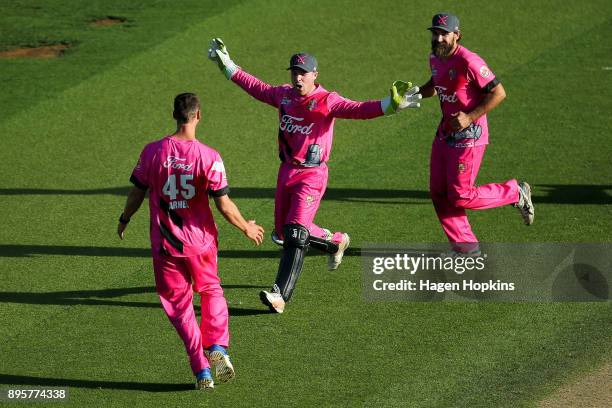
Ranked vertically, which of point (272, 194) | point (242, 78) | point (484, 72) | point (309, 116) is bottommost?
point (272, 194)

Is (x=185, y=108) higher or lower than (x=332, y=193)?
higher

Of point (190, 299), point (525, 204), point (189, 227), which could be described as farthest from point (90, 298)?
point (525, 204)

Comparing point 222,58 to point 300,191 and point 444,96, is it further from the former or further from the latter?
point 444,96

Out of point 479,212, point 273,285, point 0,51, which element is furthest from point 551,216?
point 0,51

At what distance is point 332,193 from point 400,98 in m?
3.59

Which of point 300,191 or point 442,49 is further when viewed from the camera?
point 442,49

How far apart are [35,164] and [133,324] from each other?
17.0ft

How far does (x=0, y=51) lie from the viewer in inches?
760

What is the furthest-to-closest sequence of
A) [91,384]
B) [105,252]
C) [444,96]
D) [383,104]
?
[105,252] → [444,96] → [383,104] → [91,384]

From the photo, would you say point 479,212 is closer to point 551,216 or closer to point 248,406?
point 551,216

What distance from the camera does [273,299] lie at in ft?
35.4

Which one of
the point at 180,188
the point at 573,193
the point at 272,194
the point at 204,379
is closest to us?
the point at 180,188

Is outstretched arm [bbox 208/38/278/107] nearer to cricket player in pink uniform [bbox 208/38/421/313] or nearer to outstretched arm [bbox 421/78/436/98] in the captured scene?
cricket player in pink uniform [bbox 208/38/421/313]

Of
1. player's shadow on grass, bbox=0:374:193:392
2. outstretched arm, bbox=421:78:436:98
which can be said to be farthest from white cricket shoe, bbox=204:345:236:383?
outstretched arm, bbox=421:78:436:98
